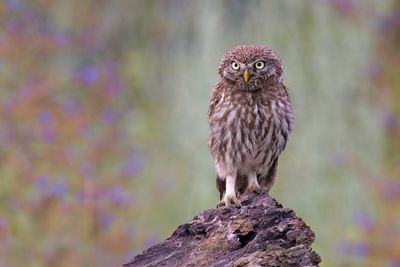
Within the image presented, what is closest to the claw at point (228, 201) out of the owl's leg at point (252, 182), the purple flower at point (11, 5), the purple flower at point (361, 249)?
the owl's leg at point (252, 182)

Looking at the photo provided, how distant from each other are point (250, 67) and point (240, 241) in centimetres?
145

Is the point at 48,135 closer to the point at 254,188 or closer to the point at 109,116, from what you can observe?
the point at 109,116

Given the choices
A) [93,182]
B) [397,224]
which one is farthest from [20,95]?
[397,224]

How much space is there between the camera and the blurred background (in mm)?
9219

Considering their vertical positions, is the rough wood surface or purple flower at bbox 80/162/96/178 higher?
purple flower at bbox 80/162/96/178

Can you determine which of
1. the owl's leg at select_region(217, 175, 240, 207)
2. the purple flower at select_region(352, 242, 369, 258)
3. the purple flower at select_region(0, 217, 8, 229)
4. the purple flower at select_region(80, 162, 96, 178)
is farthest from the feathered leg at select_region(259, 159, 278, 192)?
the purple flower at select_region(352, 242, 369, 258)

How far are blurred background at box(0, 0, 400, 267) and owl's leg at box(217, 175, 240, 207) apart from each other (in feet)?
7.79

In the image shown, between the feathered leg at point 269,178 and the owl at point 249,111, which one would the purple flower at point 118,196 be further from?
the owl at point 249,111

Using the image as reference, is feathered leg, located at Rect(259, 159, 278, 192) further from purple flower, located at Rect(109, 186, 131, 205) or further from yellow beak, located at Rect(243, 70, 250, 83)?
purple flower, located at Rect(109, 186, 131, 205)

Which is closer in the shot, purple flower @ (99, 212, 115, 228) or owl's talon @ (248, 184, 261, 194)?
owl's talon @ (248, 184, 261, 194)

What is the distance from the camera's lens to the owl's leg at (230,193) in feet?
21.0

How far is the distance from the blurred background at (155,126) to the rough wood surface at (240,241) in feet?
11.4

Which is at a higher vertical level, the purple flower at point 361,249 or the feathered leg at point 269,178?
the purple flower at point 361,249

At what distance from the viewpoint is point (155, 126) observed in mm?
11766
